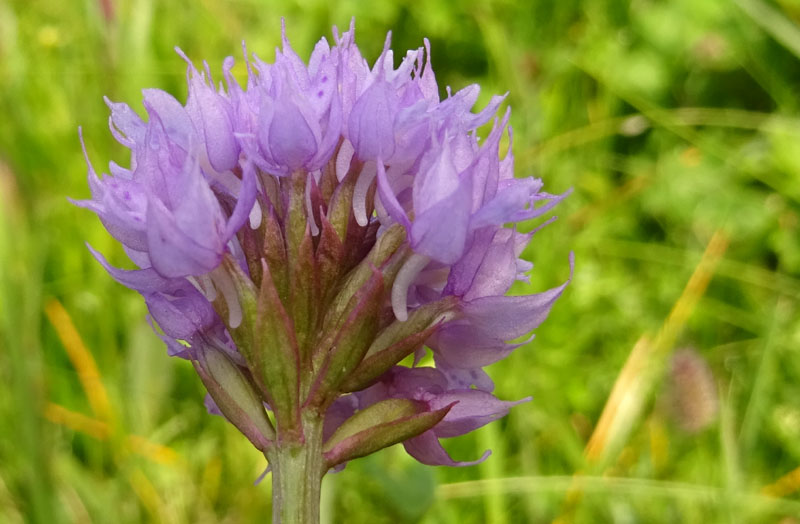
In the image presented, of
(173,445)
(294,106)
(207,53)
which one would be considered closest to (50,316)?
(173,445)

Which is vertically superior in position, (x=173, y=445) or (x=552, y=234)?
(x=552, y=234)

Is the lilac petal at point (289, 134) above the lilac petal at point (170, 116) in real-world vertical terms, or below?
below

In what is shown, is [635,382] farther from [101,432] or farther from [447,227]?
[447,227]

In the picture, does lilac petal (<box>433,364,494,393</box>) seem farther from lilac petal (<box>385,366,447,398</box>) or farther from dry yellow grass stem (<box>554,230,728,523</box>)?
dry yellow grass stem (<box>554,230,728,523</box>)

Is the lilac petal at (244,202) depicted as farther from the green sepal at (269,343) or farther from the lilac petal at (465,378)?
the lilac petal at (465,378)

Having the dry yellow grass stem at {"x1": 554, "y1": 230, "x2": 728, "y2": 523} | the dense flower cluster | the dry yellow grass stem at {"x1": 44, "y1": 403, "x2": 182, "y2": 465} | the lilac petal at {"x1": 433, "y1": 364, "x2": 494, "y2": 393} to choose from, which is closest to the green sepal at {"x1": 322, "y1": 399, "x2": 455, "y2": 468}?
the dense flower cluster

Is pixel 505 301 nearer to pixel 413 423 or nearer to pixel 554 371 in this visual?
pixel 413 423

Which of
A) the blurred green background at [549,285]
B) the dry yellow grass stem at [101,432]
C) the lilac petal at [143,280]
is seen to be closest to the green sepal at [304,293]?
the lilac petal at [143,280]

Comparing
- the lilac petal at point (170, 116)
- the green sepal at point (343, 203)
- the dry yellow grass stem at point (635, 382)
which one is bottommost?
the dry yellow grass stem at point (635, 382)
